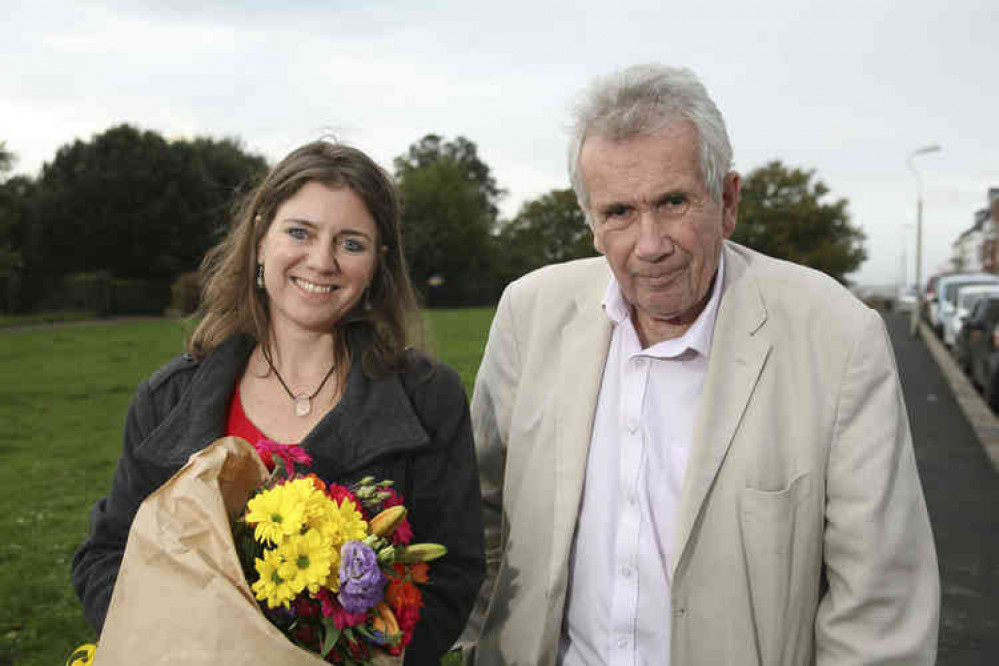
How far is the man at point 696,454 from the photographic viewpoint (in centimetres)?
234

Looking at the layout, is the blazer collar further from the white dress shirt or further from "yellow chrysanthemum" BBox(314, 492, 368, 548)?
"yellow chrysanthemum" BBox(314, 492, 368, 548)

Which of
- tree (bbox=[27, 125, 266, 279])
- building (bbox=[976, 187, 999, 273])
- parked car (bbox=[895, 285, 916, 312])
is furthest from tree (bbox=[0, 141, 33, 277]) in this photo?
building (bbox=[976, 187, 999, 273])

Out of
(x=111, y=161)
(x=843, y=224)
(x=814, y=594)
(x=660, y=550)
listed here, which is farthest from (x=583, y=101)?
(x=111, y=161)

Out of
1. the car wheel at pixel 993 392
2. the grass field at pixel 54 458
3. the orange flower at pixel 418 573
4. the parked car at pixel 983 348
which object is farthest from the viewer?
the parked car at pixel 983 348

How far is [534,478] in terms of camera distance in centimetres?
269

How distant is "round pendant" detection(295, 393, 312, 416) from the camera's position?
2.84 metres

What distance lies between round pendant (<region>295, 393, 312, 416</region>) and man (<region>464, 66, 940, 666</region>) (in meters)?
0.64

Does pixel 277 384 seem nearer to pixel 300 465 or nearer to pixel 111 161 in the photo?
pixel 300 465

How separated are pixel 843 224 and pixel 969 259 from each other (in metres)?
95.2

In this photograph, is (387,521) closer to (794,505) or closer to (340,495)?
(340,495)

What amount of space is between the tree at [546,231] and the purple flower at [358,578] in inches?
2200

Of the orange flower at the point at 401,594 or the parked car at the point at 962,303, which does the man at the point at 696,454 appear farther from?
the parked car at the point at 962,303

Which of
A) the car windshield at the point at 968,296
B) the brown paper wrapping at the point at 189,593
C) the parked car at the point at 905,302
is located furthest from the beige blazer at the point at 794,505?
the parked car at the point at 905,302

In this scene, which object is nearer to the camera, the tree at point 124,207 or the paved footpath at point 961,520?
the paved footpath at point 961,520
